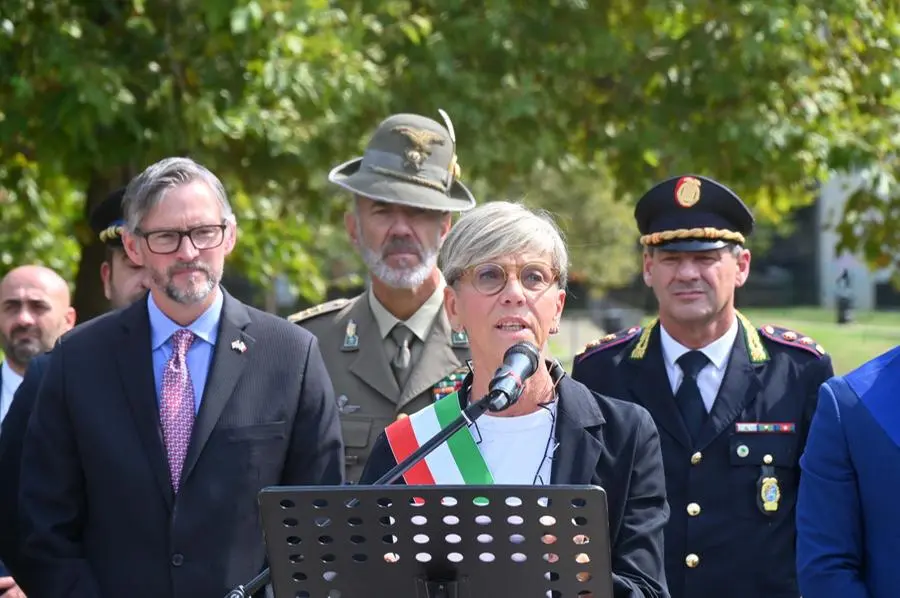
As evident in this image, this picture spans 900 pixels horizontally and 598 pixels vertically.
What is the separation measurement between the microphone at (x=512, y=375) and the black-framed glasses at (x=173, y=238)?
1.44 m

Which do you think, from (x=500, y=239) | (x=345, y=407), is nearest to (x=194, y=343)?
(x=345, y=407)

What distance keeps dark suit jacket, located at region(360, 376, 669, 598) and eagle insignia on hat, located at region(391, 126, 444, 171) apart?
205 centimetres

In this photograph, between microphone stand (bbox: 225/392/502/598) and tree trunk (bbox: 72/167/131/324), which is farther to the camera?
tree trunk (bbox: 72/167/131/324)

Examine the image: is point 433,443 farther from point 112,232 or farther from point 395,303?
point 112,232

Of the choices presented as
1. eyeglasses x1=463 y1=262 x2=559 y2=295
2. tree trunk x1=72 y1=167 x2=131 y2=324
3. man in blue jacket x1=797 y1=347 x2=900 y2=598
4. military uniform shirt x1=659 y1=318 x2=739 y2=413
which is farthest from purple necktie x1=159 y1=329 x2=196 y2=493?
tree trunk x1=72 y1=167 x2=131 y2=324

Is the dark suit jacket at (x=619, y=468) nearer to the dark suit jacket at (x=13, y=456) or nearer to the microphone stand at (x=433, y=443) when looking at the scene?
the microphone stand at (x=433, y=443)

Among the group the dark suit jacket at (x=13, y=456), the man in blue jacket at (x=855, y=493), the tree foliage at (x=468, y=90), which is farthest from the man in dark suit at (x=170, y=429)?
the tree foliage at (x=468, y=90)

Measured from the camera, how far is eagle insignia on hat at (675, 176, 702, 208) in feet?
17.7

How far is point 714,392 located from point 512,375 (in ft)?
6.90

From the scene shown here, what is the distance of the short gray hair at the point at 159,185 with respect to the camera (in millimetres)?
4566

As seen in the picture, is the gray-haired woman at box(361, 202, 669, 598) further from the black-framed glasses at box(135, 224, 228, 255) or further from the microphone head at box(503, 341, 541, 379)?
the black-framed glasses at box(135, 224, 228, 255)

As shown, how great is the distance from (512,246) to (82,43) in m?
5.88

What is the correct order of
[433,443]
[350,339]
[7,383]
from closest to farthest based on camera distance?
[433,443] → [350,339] → [7,383]

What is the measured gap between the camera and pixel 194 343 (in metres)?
4.62
